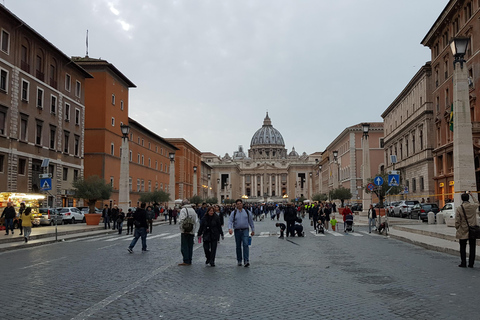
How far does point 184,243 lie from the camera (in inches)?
489

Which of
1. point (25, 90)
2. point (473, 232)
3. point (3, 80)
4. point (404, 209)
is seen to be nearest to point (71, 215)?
point (25, 90)

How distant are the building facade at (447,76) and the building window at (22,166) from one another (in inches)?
1229

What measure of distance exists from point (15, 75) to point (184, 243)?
2798 centimetres

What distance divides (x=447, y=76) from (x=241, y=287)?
4379 centimetres

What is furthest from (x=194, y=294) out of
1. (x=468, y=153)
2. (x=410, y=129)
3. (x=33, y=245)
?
(x=410, y=129)

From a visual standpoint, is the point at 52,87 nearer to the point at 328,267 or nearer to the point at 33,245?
the point at 33,245

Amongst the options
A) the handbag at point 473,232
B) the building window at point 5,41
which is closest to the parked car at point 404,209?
the handbag at point 473,232

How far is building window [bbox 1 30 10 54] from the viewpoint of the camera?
33688 mm

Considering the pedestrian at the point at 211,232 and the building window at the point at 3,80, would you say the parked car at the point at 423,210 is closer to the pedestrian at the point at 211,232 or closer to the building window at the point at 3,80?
the pedestrian at the point at 211,232

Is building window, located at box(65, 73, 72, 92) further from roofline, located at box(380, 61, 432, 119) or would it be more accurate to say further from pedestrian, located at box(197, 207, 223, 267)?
roofline, located at box(380, 61, 432, 119)

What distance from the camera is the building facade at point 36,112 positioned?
34.1 meters

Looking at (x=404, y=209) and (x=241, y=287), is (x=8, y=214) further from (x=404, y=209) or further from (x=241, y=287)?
(x=404, y=209)

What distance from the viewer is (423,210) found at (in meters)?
36.7

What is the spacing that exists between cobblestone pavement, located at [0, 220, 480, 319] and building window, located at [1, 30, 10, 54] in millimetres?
23459
